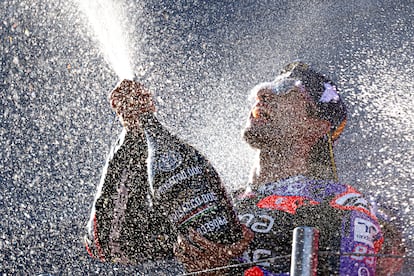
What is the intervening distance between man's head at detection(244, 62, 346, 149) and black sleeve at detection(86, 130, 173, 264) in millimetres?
553

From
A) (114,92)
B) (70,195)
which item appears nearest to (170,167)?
(114,92)

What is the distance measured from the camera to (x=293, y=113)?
2088 mm

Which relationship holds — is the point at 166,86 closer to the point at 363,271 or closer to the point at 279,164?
the point at 279,164

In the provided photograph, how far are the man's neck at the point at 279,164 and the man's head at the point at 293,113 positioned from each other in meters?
0.03

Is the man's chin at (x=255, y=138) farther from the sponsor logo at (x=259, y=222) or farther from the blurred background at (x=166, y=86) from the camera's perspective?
the blurred background at (x=166, y=86)

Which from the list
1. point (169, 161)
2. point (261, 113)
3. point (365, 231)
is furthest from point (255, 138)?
point (169, 161)

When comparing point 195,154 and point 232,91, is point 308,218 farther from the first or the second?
point 232,91

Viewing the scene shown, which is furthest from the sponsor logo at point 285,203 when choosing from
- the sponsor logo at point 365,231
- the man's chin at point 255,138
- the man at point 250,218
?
the man's chin at point 255,138

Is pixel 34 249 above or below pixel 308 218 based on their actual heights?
above

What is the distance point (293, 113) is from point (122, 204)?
0.76 meters

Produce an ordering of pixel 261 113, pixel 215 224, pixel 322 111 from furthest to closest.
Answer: pixel 322 111
pixel 261 113
pixel 215 224

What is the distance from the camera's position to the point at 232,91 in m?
3.51

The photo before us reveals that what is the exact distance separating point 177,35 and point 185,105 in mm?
788

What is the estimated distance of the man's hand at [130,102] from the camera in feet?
5.29
